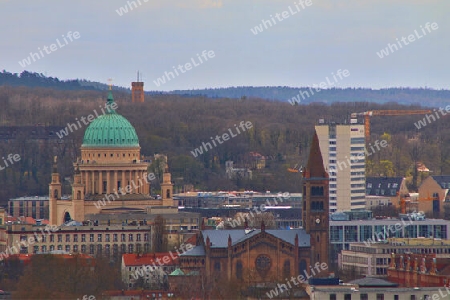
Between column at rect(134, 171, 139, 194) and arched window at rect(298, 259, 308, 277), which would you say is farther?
column at rect(134, 171, 139, 194)

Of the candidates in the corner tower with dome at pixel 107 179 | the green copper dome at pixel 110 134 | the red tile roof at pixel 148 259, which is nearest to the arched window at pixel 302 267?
the red tile roof at pixel 148 259

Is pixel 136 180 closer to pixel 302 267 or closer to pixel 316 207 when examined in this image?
pixel 316 207

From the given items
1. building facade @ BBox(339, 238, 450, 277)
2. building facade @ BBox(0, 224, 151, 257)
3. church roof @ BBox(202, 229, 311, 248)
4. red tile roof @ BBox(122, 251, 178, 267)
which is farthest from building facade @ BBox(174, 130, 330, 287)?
building facade @ BBox(0, 224, 151, 257)

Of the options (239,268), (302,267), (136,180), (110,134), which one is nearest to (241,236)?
(239,268)

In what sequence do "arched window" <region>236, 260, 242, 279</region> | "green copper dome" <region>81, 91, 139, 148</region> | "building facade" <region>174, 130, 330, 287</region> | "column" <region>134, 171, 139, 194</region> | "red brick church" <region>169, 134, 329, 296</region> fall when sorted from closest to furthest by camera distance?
1. "arched window" <region>236, 260, 242, 279</region>
2. "red brick church" <region>169, 134, 329, 296</region>
3. "building facade" <region>174, 130, 330, 287</region>
4. "column" <region>134, 171, 139, 194</region>
5. "green copper dome" <region>81, 91, 139, 148</region>

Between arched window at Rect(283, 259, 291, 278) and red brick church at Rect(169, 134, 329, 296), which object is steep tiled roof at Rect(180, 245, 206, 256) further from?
arched window at Rect(283, 259, 291, 278)

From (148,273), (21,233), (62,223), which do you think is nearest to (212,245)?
(148,273)

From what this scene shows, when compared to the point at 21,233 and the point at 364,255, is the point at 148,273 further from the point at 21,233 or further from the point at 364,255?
the point at 21,233
